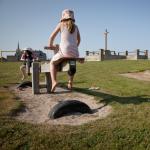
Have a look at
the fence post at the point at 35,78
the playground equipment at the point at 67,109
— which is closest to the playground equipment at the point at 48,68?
the fence post at the point at 35,78

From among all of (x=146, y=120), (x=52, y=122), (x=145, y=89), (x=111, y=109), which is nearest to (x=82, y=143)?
(x=52, y=122)

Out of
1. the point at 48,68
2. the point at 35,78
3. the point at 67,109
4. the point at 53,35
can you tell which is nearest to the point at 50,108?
the point at 67,109

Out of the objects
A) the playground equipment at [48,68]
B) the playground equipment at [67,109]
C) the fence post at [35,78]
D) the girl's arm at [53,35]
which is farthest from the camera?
the fence post at [35,78]

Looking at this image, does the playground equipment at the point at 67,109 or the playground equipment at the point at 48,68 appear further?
the playground equipment at the point at 48,68

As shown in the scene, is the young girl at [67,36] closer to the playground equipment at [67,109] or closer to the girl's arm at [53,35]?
the girl's arm at [53,35]

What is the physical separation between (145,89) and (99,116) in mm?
3559

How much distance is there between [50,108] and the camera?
640cm

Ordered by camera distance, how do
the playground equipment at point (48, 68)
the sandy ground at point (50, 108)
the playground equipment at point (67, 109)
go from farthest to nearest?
1. the playground equipment at point (48, 68)
2. the playground equipment at point (67, 109)
3. the sandy ground at point (50, 108)

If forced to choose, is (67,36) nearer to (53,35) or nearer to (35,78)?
(53,35)

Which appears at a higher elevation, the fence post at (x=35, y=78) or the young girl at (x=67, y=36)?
the young girl at (x=67, y=36)

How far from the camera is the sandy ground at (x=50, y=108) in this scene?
17.8 feet

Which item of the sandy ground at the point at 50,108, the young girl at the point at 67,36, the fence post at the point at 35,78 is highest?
the young girl at the point at 67,36

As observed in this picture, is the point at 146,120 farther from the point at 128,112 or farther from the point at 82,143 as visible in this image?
the point at 82,143

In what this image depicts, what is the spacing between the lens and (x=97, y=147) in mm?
4336
